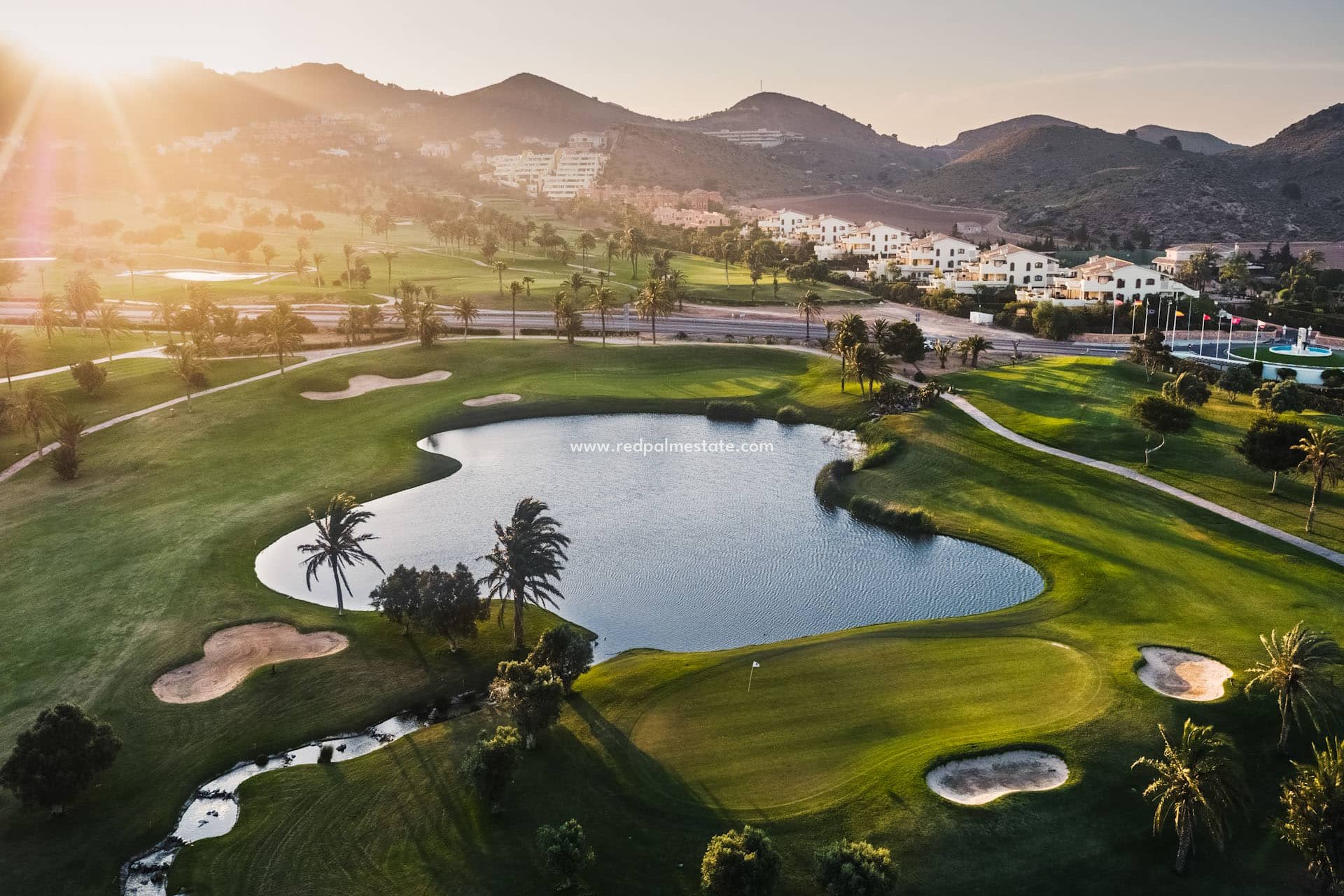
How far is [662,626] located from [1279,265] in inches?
7307

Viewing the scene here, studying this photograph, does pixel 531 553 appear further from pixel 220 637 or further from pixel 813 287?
pixel 813 287

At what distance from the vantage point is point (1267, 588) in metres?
52.3

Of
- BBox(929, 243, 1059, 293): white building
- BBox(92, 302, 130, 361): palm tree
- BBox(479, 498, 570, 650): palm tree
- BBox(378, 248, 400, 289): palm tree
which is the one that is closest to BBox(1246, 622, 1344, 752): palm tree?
BBox(479, 498, 570, 650): palm tree

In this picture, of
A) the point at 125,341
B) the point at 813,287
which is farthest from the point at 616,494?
the point at 813,287

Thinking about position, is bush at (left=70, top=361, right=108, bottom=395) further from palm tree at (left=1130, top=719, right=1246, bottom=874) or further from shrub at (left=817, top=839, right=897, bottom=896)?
palm tree at (left=1130, top=719, right=1246, bottom=874)

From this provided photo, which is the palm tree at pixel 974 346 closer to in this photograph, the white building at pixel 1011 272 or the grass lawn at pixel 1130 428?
the grass lawn at pixel 1130 428

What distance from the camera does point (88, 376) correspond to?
9069 cm

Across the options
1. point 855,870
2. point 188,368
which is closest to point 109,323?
point 188,368

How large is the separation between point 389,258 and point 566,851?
142474 mm

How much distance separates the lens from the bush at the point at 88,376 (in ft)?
297

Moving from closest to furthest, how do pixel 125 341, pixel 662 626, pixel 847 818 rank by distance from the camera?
pixel 847 818 < pixel 662 626 < pixel 125 341

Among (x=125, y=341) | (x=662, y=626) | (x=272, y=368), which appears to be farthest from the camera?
(x=125, y=341)

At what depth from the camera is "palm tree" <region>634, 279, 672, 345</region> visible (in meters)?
119

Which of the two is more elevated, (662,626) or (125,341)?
(125,341)
